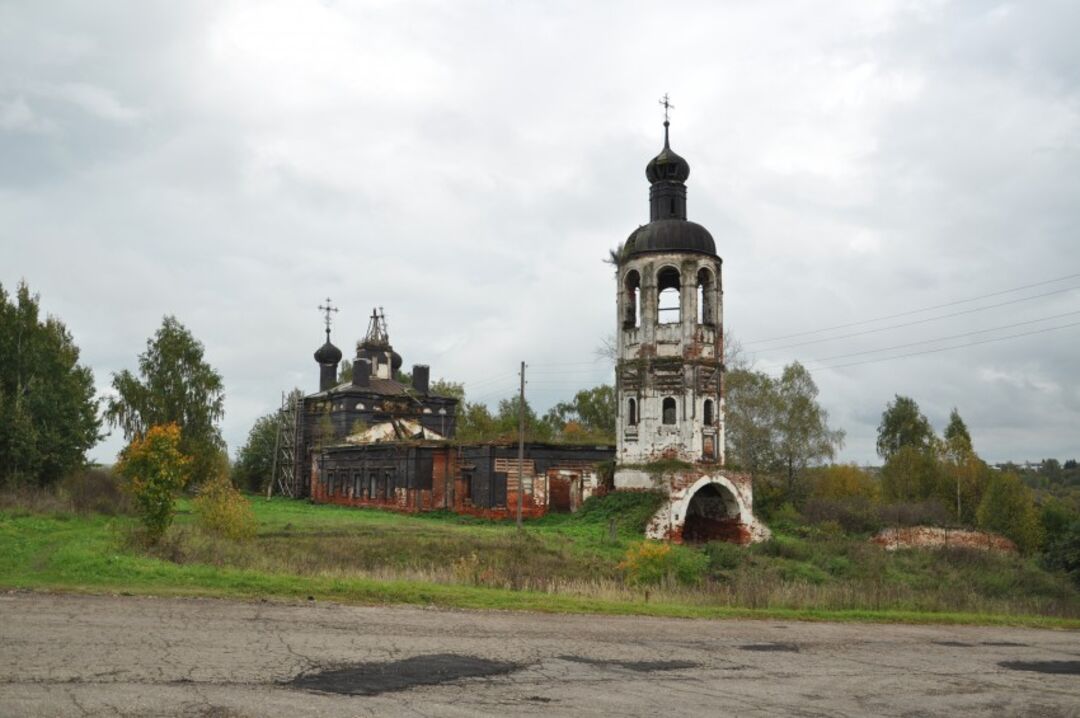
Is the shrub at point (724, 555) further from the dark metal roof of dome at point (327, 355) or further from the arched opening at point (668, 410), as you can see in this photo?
the dark metal roof of dome at point (327, 355)

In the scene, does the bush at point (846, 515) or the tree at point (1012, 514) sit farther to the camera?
the bush at point (846, 515)

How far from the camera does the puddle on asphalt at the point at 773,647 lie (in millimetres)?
11898

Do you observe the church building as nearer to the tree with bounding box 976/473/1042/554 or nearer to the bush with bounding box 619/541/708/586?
the bush with bounding box 619/541/708/586

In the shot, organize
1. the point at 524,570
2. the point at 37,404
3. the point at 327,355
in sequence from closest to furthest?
1. the point at 524,570
2. the point at 37,404
3. the point at 327,355

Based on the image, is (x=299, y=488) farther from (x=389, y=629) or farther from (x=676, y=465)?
(x=389, y=629)

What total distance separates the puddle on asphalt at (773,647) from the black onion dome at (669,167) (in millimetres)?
26586

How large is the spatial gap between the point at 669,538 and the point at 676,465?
8.62 feet

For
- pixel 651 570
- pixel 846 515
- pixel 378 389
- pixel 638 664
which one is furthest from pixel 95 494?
pixel 846 515

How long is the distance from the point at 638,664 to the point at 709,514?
26.0 m

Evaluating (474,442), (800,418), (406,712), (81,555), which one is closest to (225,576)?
(81,555)

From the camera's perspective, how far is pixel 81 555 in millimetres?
16469

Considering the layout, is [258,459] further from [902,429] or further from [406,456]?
[902,429]

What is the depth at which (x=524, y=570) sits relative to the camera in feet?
74.3

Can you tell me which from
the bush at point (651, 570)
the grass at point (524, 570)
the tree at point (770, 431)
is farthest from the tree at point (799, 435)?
the bush at point (651, 570)
